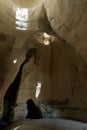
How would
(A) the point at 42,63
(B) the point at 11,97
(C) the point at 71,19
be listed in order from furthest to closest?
(A) the point at 42,63 → (B) the point at 11,97 → (C) the point at 71,19

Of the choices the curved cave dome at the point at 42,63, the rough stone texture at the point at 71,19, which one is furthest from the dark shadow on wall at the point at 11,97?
the rough stone texture at the point at 71,19

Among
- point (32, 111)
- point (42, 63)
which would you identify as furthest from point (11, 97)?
point (42, 63)

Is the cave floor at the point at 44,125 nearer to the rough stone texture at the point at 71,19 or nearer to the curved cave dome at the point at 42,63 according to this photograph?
the curved cave dome at the point at 42,63

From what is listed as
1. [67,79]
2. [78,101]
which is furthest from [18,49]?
[78,101]

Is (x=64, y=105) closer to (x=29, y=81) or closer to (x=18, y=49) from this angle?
(x=29, y=81)

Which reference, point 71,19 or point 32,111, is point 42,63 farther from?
point 71,19

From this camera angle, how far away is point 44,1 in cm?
138

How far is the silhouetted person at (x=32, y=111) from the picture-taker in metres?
1.50

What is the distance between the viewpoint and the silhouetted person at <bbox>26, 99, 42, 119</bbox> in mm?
1495

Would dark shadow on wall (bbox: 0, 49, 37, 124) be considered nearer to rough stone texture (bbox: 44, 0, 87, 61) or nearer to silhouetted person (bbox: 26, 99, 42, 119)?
silhouetted person (bbox: 26, 99, 42, 119)

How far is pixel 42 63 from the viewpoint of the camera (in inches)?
66.9

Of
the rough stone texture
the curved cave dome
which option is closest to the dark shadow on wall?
the curved cave dome

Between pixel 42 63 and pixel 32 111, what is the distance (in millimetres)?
355

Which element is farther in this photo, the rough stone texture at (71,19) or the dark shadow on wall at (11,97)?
the dark shadow on wall at (11,97)
